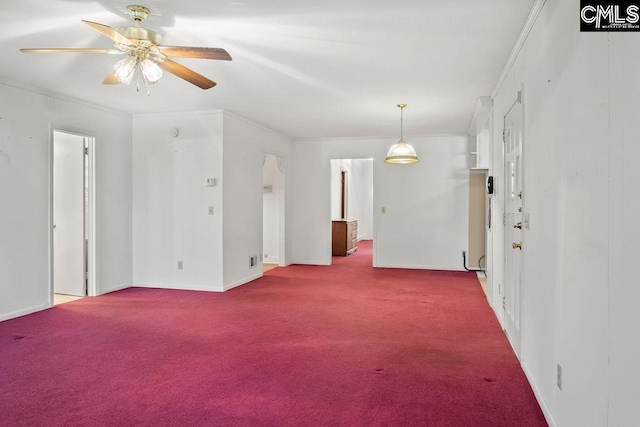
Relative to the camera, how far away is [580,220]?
1915 millimetres

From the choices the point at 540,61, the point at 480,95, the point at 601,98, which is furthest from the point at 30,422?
the point at 480,95

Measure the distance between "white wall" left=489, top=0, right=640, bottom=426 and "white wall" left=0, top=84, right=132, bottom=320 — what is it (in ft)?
16.2

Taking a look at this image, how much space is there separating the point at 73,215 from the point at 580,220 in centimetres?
578

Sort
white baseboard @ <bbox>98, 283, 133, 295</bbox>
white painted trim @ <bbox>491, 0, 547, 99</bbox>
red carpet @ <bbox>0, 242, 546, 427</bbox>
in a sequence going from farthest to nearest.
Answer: white baseboard @ <bbox>98, 283, 133, 295</bbox>, white painted trim @ <bbox>491, 0, 547, 99</bbox>, red carpet @ <bbox>0, 242, 546, 427</bbox>

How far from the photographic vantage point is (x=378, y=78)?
4383 mm

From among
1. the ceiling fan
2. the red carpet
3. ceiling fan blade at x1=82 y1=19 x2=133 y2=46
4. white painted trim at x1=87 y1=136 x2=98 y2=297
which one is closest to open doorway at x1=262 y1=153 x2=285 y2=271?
the red carpet

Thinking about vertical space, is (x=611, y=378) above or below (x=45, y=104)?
below

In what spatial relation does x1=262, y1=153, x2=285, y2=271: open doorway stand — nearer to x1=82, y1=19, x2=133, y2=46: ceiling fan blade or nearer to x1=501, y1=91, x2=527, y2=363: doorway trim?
x1=501, y1=91, x2=527, y2=363: doorway trim

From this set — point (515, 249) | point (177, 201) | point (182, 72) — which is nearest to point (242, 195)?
point (177, 201)

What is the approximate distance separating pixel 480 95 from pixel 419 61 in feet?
5.07

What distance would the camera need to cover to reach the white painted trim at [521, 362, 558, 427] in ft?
7.66

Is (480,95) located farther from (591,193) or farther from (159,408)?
(159,408)

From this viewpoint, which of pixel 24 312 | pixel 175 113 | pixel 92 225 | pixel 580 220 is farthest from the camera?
pixel 175 113
